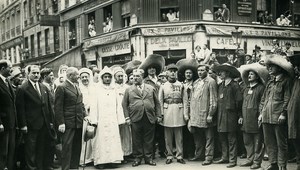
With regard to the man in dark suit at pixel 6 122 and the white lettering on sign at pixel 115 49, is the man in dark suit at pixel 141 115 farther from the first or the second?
the white lettering on sign at pixel 115 49

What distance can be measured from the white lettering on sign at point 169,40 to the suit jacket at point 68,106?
12.1 meters

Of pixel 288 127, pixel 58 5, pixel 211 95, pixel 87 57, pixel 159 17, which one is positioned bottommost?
pixel 288 127

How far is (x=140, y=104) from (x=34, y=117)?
2411mm

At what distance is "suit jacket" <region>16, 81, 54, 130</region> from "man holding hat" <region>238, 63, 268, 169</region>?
4177 millimetres

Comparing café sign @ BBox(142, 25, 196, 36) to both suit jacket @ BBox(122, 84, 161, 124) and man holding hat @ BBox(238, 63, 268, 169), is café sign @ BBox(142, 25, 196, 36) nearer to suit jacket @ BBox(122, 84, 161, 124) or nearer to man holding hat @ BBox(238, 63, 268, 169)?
suit jacket @ BBox(122, 84, 161, 124)

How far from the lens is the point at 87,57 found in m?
26.2

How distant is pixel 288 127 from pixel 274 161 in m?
0.83

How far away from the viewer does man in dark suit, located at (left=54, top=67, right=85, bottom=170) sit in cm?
814

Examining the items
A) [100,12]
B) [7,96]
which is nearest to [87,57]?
[100,12]

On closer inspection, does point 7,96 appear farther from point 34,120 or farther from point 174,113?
point 174,113

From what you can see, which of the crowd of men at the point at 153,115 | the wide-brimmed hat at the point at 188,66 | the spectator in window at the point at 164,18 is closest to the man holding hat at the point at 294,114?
the crowd of men at the point at 153,115

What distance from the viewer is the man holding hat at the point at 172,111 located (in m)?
9.32

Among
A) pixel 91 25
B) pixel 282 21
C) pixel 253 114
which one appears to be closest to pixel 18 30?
pixel 91 25

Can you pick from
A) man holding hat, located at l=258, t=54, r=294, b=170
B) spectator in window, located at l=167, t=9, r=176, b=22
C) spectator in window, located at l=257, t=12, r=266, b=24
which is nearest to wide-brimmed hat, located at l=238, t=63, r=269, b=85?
man holding hat, located at l=258, t=54, r=294, b=170
